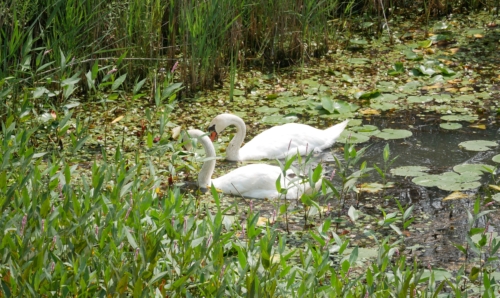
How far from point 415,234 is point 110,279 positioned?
2022mm

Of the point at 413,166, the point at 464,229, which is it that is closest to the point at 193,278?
the point at 464,229

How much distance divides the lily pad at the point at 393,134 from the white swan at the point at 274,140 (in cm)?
28

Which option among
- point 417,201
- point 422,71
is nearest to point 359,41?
point 422,71

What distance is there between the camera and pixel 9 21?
5.62 metres

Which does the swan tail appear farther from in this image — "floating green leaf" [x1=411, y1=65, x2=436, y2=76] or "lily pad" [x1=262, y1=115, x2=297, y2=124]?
"floating green leaf" [x1=411, y1=65, x2=436, y2=76]

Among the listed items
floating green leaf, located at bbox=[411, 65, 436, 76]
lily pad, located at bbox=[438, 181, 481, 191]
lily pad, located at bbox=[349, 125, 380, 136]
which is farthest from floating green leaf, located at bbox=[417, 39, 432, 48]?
lily pad, located at bbox=[438, 181, 481, 191]

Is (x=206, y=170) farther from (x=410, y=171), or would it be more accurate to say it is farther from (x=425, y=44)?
(x=425, y=44)

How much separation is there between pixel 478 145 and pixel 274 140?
1272 mm

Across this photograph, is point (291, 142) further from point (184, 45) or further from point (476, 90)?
point (476, 90)

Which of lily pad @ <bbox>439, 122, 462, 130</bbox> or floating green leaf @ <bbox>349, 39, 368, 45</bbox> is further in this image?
floating green leaf @ <bbox>349, 39, 368, 45</bbox>

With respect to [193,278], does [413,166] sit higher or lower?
lower

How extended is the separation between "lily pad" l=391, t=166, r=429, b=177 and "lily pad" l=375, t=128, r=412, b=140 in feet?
1.60

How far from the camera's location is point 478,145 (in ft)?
17.0

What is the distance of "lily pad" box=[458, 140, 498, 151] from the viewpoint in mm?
5141
